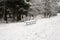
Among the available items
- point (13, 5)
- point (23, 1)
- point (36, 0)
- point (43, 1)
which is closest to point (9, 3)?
point (13, 5)

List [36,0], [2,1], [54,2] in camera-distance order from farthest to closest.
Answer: [54,2], [36,0], [2,1]

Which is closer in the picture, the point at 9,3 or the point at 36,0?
the point at 9,3

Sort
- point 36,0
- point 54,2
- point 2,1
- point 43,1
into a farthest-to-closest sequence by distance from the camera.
Result: point 54,2
point 43,1
point 36,0
point 2,1

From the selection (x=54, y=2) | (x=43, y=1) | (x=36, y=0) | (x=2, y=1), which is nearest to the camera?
(x=2, y=1)

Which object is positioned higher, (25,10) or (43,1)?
(43,1)

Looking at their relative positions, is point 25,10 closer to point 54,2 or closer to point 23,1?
point 23,1

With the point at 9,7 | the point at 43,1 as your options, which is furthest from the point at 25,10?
the point at 43,1

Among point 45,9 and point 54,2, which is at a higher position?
point 54,2

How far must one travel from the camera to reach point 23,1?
1560cm

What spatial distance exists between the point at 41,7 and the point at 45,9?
84.2 inches

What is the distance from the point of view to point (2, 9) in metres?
15.8

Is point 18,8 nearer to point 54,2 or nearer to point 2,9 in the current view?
point 2,9

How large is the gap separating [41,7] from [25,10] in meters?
8.83

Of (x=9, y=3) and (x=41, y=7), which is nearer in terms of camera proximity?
(x=9, y=3)
